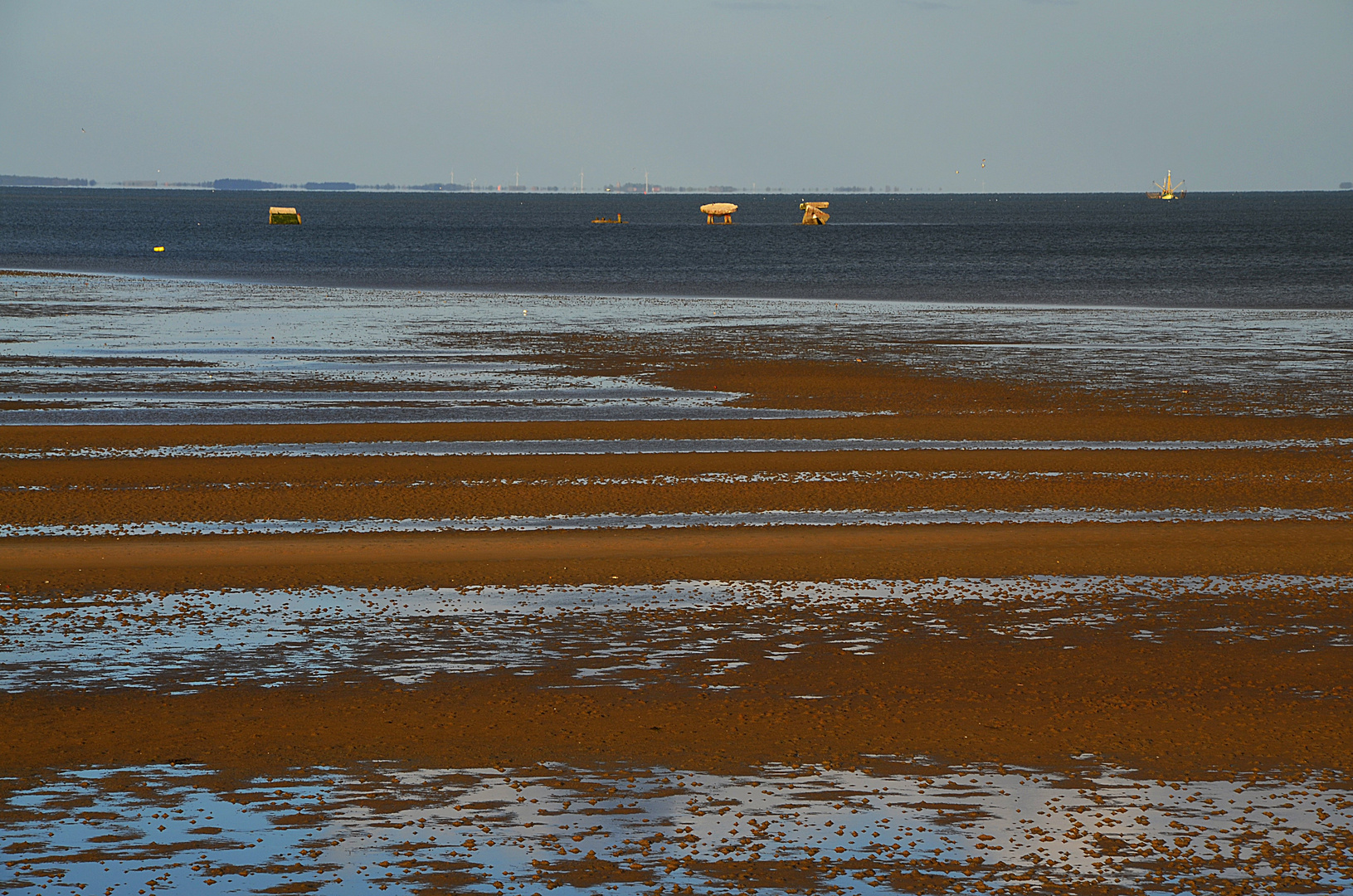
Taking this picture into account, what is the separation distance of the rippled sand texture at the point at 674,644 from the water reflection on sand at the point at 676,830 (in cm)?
3

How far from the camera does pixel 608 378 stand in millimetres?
26062

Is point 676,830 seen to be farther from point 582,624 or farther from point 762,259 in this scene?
point 762,259

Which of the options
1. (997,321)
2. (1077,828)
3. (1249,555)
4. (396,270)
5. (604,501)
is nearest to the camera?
(1077,828)

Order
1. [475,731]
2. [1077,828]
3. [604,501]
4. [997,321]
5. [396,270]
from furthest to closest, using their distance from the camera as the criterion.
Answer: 1. [396,270]
2. [997,321]
3. [604,501]
4. [475,731]
5. [1077,828]

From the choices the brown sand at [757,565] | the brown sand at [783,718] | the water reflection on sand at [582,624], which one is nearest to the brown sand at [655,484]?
the brown sand at [757,565]

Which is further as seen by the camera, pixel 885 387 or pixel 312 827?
pixel 885 387

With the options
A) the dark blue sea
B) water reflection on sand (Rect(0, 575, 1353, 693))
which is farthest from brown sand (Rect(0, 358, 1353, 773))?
the dark blue sea

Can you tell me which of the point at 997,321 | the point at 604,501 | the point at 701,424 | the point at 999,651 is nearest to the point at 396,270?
the point at 997,321

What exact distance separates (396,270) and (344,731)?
62.9 m

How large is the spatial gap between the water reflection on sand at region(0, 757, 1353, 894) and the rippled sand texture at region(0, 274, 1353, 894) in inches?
1.0

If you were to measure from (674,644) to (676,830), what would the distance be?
324 centimetres

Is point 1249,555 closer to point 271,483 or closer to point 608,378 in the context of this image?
point 271,483

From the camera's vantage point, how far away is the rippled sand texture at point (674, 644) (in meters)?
6.69

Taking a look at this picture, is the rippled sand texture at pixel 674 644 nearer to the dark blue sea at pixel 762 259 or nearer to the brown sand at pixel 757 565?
the brown sand at pixel 757 565
